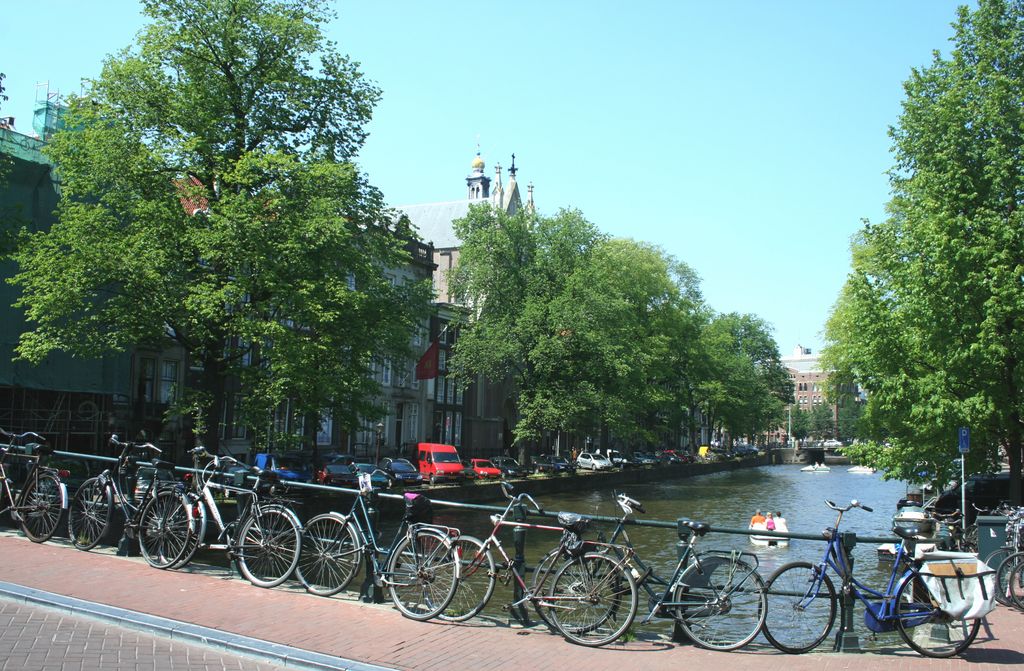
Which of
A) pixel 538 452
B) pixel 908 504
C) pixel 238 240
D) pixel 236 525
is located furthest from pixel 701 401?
pixel 236 525

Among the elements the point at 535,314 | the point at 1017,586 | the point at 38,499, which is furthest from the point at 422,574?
the point at 535,314

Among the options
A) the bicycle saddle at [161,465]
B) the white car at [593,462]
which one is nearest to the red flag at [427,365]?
the white car at [593,462]

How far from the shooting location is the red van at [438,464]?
139 ft

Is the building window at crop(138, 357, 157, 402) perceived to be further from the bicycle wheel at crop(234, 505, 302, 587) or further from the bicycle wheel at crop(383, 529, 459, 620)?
the bicycle wheel at crop(383, 529, 459, 620)

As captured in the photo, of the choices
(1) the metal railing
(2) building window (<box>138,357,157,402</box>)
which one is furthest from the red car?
(1) the metal railing

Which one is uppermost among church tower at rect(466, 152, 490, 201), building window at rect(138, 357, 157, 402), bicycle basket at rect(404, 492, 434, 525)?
church tower at rect(466, 152, 490, 201)

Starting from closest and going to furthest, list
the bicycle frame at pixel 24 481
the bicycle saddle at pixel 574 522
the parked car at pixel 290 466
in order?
the bicycle saddle at pixel 574 522 < the bicycle frame at pixel 24 481 < the parked car at pixel 290 466

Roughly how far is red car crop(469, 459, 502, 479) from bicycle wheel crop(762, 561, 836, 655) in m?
37.2

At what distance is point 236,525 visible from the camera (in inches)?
399

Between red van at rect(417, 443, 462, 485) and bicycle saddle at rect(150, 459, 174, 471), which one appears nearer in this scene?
bicycle saddle at rect(150, 459, 174, 471)

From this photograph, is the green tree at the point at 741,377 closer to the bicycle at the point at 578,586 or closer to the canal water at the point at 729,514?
the canal water at the point at 729,514

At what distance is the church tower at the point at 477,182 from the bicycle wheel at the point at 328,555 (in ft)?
314

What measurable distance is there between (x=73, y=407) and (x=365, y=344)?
15.4 meters

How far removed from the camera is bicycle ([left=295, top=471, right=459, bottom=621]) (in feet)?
28.3
